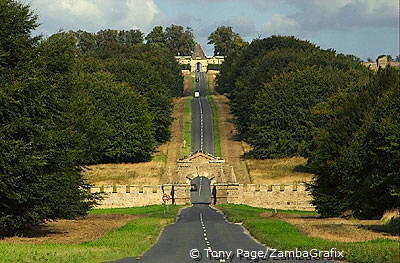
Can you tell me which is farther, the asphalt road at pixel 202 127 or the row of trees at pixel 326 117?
the asphalt road at pixel 202 127

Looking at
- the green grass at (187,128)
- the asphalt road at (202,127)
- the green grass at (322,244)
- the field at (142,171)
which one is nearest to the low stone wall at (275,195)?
the field at (142,171)

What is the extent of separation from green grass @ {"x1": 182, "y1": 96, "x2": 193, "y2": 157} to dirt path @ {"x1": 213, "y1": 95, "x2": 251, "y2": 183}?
213 inches

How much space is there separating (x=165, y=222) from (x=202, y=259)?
2821 centimetres

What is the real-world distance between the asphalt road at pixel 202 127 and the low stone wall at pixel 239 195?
968 inches

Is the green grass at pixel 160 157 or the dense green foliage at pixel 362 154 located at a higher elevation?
the dense green foliage at pixel 362 154

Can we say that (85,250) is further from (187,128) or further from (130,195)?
(187,128)

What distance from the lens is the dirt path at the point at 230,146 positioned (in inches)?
4345

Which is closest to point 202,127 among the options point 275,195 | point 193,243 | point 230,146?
point 230,146

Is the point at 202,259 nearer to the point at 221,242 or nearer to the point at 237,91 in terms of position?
the point at 221,242

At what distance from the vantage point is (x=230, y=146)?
134 meters

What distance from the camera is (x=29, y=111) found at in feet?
142

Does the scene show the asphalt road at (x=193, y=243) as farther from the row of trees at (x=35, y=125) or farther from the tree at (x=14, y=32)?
the tree at (x=14, y=32)

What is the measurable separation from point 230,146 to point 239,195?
36.4 m

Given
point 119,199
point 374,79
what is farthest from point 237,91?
point 374,79
